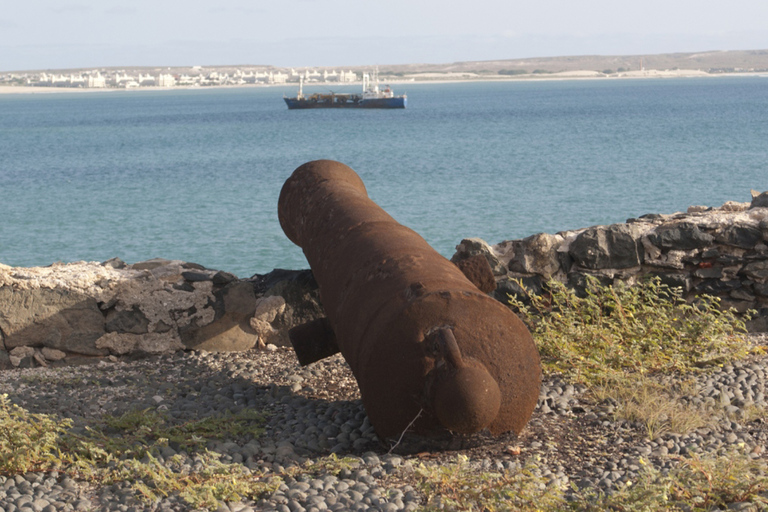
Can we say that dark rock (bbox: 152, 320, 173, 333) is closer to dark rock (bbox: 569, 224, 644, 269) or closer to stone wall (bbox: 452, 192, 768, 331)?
stone wall (bbox: 452, 192, 768, 331)

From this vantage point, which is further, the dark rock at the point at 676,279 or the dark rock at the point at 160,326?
the dark rock at the point at 676,279

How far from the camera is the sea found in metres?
19.1

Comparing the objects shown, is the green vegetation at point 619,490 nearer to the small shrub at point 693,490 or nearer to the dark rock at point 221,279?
the small shrub at point 693,490

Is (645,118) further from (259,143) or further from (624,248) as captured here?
(624,248)

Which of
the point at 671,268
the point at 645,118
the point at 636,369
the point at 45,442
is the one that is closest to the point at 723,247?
the point at 671,268

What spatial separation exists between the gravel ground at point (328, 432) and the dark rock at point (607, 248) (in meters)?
1.46

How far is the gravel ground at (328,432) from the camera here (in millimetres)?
3434

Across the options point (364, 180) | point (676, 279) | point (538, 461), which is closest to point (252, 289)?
point (538, 461)

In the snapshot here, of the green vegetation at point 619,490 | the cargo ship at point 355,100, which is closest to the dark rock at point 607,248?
the green vegetation at point 619,490

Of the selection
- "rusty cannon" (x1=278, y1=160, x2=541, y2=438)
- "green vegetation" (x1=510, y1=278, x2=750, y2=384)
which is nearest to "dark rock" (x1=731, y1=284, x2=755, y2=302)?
"green vegetation" (x1=510, y1=278, x2=750, y2=384)

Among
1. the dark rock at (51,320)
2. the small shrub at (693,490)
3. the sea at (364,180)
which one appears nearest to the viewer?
the small shrub at (693,490)

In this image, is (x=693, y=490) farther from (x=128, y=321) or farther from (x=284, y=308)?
(x=128, y=321)

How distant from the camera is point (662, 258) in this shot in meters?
6.53

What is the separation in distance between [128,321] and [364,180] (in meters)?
23.3
